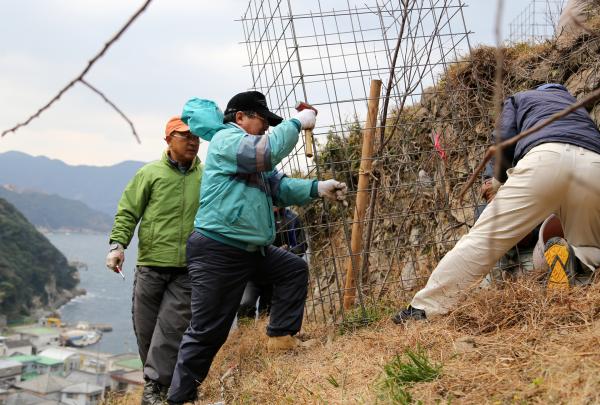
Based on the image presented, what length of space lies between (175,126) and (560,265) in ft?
8.34

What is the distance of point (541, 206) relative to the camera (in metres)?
2.83

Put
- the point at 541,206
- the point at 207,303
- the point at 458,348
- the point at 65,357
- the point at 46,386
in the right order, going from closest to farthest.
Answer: the point at 458,348, the point at 541,206, the point at 207,303, the point at 46,386, the point at 65,357

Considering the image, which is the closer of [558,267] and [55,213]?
[558,267]

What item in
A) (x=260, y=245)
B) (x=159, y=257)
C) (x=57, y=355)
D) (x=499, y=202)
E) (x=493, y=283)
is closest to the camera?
(x=499, y=202)

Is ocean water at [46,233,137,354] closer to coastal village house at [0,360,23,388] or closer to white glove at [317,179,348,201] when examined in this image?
coastal village house at [0,360,23,388]

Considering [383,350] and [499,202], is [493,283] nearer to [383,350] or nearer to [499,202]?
[499,202]

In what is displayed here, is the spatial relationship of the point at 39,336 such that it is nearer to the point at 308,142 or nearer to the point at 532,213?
the point at 308,142

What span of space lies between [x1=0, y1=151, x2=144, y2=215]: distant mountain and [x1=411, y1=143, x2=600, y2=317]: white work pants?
168 metres

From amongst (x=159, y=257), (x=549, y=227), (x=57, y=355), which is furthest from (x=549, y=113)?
(x=57, y=355)

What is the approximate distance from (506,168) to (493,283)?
65 centimetres

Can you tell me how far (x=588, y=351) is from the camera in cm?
213

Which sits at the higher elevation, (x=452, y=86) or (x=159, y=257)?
(x=452, y=86)

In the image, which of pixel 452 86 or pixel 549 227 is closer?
pixel 549 227

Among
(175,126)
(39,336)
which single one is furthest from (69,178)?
(175,126)
